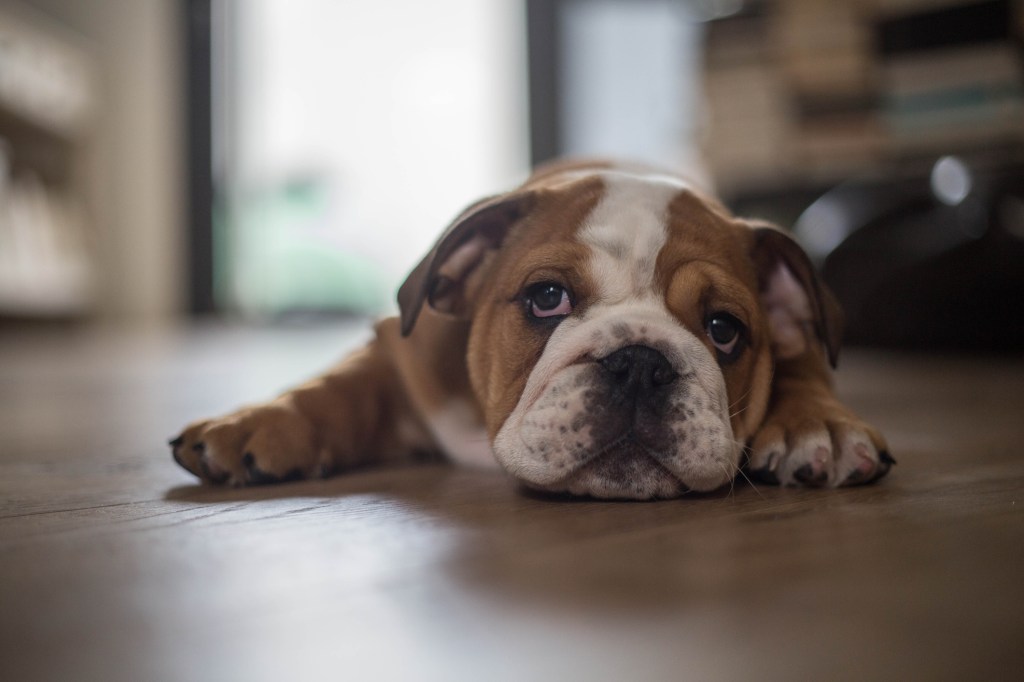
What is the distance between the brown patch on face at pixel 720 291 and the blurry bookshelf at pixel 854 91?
4.95 metres

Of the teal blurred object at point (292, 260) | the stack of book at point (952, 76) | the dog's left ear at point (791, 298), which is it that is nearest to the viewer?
the dog's left ear at point (791, 298)

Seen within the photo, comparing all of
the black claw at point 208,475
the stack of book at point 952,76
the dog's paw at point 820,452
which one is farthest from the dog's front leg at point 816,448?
the stack of book at point 952,76

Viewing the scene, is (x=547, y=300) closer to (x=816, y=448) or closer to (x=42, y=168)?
(x=816, y=448)

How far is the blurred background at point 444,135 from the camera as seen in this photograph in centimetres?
644

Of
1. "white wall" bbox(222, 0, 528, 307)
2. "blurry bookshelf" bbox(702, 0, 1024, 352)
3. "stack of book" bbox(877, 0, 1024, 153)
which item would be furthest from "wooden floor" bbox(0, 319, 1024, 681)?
"white wall" bbox(222, 0, 528, 307)

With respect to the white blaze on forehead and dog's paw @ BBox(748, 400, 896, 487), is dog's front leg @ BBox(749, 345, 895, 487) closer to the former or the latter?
dog's paw @ BBox(748, 400, 896, 487)

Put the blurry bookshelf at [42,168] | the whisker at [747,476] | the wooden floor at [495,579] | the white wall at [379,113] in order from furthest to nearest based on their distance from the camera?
the white wall at [379,113]
the blurry bookshelf at [42,168]
the whisker at [747,476]
the wooden floor at [495,579]

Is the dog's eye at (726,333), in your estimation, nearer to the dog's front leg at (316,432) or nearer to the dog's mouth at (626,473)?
the dog's mouth at (626,473)

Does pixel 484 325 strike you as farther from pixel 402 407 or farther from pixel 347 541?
pixel 347 541

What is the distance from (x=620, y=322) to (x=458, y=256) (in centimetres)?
56

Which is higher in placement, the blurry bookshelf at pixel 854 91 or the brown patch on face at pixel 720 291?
the blurry bookshelf at pixel 854 91

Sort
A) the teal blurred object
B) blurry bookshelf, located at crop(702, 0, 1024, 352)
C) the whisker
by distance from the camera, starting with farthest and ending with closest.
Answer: the teal blurred object
blurry bookshelf, located at crop(702, 0, 1024, 352)
the whisker

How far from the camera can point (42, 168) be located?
1034cm

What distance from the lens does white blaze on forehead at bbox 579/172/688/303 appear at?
1.96 metres
